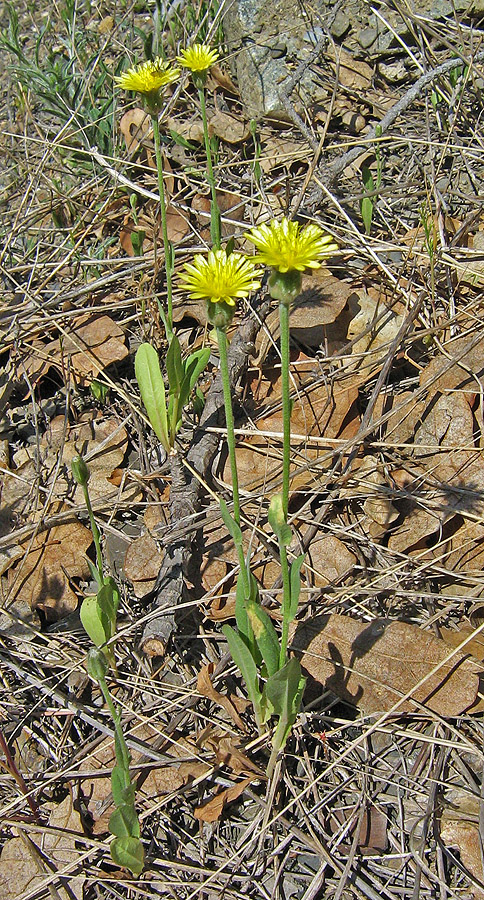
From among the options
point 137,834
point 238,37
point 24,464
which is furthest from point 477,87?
point 137,834

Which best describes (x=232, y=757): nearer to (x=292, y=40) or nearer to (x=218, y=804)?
(x=218, y=804)

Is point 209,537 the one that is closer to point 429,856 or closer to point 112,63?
point 429,856

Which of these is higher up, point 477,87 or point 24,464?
point 477,87

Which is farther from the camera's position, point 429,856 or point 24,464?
point 24,464

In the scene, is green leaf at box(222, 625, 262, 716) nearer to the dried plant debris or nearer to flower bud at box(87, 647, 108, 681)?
the dried plant debris

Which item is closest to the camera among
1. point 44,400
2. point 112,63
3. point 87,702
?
point 87,702

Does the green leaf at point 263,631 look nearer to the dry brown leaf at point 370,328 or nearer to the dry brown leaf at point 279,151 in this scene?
the dry brown leaf at point 370,328
